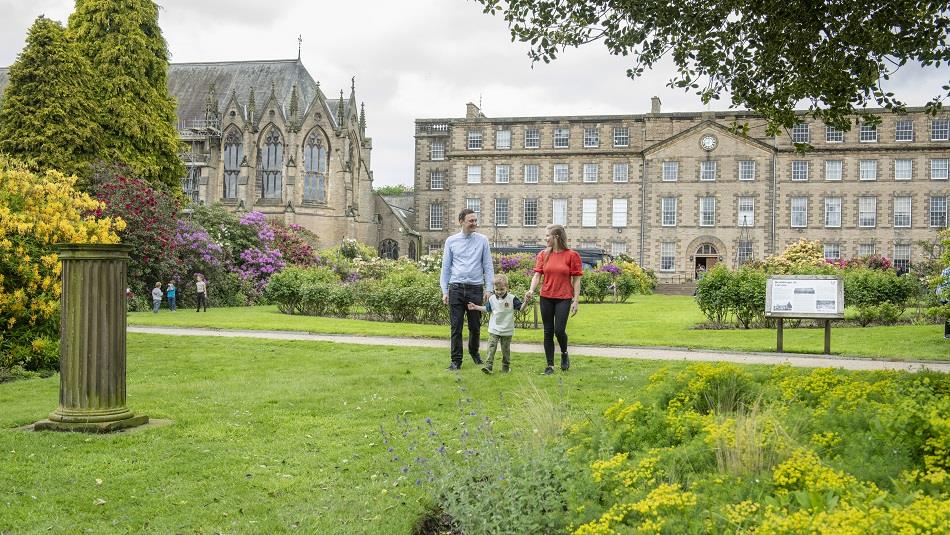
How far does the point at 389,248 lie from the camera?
224 feet

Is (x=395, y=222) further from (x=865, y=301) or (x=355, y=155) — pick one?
(x=865, y=301)

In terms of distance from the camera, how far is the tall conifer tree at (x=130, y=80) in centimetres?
3494

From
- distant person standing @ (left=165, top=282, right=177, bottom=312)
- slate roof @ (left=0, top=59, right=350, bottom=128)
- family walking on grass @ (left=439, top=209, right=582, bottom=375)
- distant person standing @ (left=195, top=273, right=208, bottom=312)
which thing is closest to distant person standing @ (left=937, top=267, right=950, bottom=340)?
family walking on grass @ (left=439, top=209, right=582, bottom=375)

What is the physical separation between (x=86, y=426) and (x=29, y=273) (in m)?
5.72

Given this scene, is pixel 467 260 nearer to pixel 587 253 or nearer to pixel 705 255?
pixel 587 253

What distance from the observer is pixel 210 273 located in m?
31.4

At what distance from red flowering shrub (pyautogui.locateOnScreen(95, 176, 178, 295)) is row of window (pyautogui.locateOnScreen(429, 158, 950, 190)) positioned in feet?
126

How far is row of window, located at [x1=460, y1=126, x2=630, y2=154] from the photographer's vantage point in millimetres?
63312

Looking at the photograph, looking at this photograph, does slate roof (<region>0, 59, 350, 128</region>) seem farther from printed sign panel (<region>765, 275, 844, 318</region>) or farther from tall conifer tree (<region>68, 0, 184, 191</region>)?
printed sign panel (<region>765, 275, 844, 318</region>)

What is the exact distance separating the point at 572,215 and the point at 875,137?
2180cm

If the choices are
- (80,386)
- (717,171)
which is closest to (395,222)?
(717,171)

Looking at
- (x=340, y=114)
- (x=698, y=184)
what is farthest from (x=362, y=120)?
(x=698, y=184)

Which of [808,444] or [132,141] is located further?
[132,141]

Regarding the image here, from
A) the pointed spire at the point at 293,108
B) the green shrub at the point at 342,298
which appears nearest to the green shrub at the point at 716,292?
the green shrub at the point at 342,298
